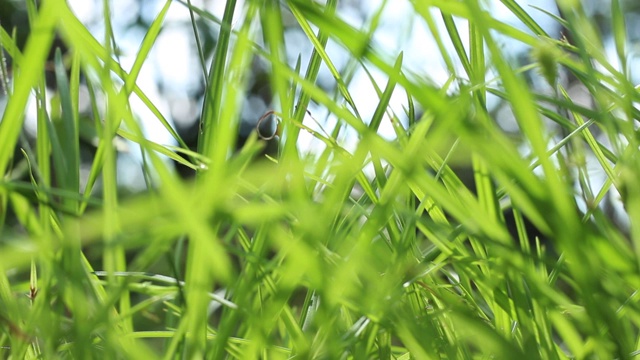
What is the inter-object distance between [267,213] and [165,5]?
11 centimetres

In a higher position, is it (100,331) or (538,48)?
(538,48)

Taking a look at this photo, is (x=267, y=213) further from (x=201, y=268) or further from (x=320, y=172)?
(x=320, y=172)

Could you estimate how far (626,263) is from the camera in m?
0.21

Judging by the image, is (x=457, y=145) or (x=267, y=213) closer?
(x=267, y=213)

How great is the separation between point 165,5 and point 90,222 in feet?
0.31

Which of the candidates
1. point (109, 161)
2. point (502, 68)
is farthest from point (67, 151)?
point (502, 68)

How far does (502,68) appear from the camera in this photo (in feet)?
0.58

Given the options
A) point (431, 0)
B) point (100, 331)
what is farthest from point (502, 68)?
point (100, 331)

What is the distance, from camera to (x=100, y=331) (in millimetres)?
276

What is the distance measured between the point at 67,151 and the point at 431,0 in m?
0.13

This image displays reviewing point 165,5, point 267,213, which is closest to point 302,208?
point 267,213

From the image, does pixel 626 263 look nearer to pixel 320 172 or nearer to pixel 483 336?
pixel 483 336

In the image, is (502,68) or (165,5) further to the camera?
(165,5)

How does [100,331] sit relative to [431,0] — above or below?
below
